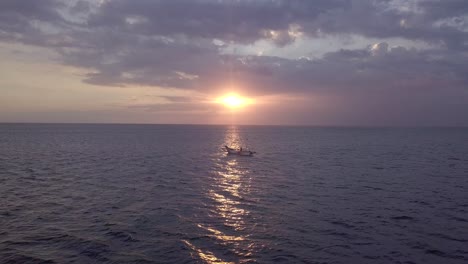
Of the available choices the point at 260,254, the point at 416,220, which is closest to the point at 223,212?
the point at 260,254

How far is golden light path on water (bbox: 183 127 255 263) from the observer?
2272 cm

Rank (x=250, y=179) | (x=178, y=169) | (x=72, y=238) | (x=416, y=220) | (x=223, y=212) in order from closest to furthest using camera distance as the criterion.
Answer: (x=72, y=238)
(x=416, y=220)
(x=223, y=212)
(x=250, y=179)
(x=178, y=169)

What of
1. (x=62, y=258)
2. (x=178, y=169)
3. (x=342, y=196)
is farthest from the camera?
(x=178, y=169)

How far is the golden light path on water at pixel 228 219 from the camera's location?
22.7 m

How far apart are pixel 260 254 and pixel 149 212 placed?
1399cm

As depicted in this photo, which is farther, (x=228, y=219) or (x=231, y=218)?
(x=231, y=218)

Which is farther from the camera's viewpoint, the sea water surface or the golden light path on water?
the golden light path on water

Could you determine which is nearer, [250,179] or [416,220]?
[416,220]

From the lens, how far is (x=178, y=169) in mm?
64438

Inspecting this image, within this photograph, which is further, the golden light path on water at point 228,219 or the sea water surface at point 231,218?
the golden light path on water at point 228,219

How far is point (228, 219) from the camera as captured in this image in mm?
30438

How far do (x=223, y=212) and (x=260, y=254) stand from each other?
10816 millimetres

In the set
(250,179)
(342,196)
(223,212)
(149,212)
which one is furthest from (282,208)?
(250,179)

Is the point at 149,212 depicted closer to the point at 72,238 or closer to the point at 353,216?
the point at 72,238
